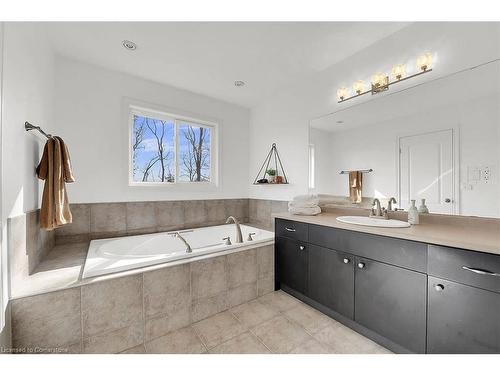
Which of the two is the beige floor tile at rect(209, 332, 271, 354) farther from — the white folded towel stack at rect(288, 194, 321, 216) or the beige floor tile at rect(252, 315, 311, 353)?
the white folded towel stack at rect(288, 194, 321, 216)

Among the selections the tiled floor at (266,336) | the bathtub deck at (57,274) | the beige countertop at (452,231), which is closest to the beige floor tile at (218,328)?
the tiled floor at (266,336)

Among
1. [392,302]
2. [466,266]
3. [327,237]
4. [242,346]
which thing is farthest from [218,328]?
[466,266]

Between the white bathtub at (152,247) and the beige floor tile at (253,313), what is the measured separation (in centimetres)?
52

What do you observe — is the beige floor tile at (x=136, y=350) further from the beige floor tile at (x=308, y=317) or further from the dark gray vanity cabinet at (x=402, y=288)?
the dark gray vanity cabinet at (x=402, y=288)

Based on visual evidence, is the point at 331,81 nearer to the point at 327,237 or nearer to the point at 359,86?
the point at 359,86

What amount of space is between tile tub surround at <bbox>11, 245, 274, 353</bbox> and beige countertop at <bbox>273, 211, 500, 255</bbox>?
3.04ft

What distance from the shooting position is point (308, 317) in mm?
1750

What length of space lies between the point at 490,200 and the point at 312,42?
1782 millimetres

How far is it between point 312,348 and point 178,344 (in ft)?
3.00

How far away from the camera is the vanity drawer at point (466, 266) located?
0.99m

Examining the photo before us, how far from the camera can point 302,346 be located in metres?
1.44

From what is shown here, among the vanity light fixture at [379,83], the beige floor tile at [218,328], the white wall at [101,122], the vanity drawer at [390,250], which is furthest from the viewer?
the white wall at [101,122]

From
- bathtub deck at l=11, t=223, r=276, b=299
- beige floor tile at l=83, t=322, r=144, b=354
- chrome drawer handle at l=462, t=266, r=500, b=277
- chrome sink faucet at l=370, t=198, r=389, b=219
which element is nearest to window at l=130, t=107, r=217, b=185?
bathtub deck at l=11, t=223, r=276, b=299
